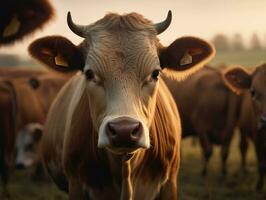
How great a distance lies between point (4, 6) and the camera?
5.87m

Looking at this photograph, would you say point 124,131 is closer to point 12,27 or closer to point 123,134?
point 123,134

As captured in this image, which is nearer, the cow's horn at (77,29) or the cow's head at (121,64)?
the cow's head at (121,64)

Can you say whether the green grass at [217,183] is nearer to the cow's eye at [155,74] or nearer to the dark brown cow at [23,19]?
the dark brown cow at [23,19]

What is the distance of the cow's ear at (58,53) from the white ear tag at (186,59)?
29.6 inches

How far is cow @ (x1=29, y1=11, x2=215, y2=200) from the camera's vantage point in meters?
3.29

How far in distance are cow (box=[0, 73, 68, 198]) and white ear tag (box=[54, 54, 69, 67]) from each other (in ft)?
14.5

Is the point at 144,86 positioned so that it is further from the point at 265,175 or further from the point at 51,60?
the point at 265,175

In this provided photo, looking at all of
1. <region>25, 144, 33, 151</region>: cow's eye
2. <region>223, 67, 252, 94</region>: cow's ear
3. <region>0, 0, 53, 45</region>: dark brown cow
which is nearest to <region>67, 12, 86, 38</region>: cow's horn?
<region>0, 0, 53, 45</region>: dark brown cow

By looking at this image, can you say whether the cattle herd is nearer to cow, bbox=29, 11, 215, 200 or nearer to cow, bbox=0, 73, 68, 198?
cow, bbox=29, 11, 215, 200

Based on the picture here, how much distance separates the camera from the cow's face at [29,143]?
32.3 feet

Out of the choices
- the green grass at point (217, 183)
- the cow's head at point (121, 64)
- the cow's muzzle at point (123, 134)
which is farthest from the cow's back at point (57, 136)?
the green grass at point (217, 183)

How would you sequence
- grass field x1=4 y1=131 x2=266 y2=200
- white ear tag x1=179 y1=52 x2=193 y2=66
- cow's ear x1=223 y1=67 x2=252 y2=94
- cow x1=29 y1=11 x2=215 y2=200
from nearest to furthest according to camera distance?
cow x1=29 y1=11 x2=215 y2=200 → white ear tag x1=179 y1=52 x2=193 y2=66 → cow's ear x1=223 y1=67 x2=252 y2=94 → grass field x1=4 y1=131 x2=266 y2=200

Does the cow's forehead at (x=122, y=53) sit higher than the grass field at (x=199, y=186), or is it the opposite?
the cow's forehead at (x=122, y=53)

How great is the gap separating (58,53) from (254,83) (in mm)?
3768
